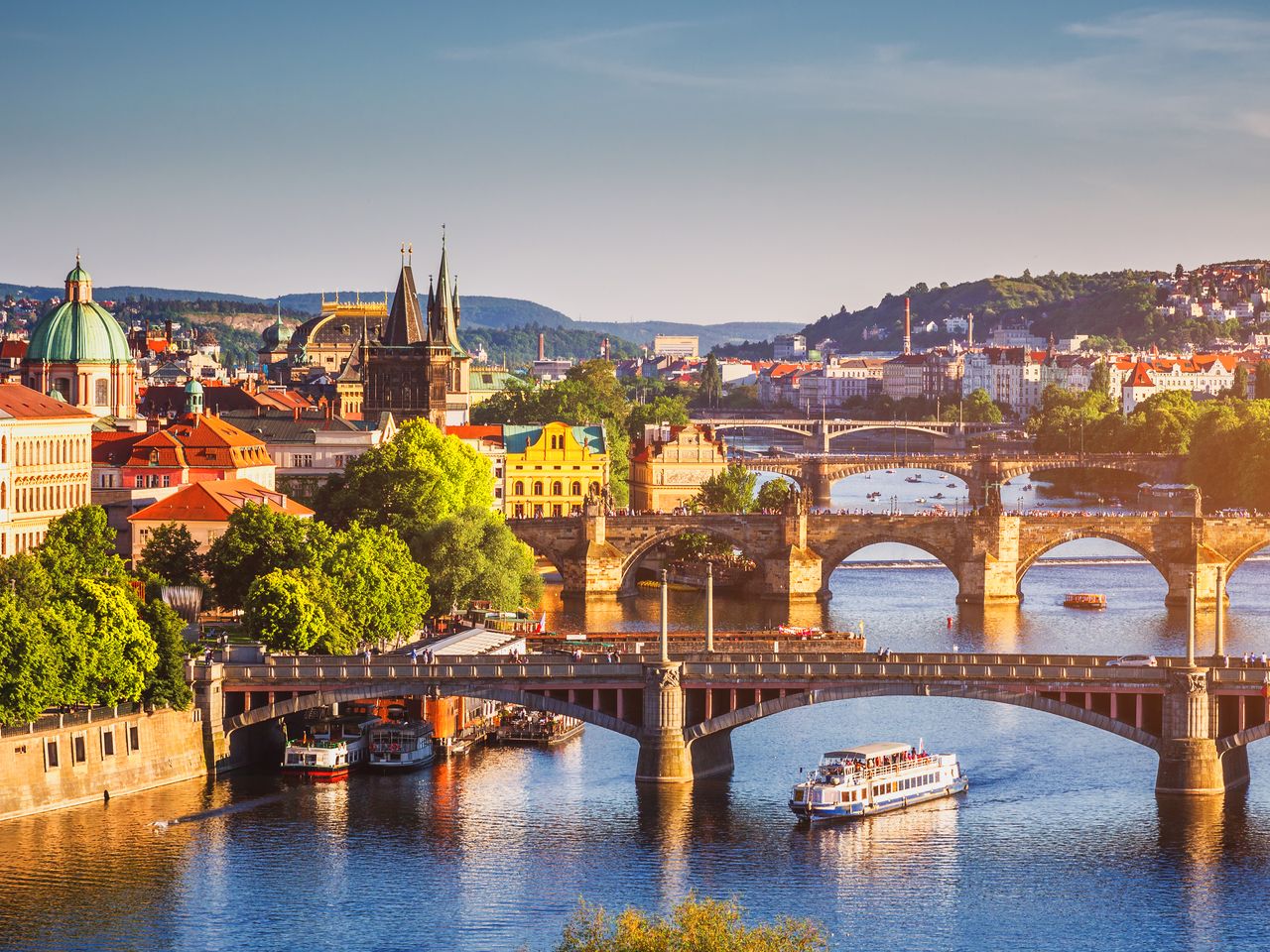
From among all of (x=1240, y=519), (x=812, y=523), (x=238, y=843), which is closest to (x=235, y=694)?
(x=238, y=843)

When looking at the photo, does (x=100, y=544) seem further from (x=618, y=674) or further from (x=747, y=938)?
(x=747, y=938)

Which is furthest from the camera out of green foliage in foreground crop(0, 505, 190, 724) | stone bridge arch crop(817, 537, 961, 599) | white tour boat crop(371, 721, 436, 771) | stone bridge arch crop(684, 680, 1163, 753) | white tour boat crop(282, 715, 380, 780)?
stone bridge arch crop(817, 537, 961, 599)

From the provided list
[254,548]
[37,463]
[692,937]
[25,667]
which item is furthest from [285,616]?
[692,937]

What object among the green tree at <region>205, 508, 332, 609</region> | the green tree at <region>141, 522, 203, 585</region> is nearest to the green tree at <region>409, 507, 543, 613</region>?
the green tree at <region>205, 508, 332, 609</region>

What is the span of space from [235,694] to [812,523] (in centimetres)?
4659

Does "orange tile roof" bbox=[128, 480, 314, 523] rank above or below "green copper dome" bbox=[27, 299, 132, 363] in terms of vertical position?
below

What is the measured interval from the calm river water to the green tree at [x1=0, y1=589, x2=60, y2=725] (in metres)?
2.45

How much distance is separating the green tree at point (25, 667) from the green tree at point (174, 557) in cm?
1928

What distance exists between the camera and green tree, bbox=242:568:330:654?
7288 cm

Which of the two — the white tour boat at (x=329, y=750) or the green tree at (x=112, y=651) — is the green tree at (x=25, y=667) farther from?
the white tour boat at (x=329, y=750)

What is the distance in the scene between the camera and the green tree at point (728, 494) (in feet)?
408

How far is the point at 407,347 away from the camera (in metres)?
117

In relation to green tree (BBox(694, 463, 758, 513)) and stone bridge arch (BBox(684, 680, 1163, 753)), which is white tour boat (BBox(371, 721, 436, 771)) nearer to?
stone bridge arch (BBox(684, 680, 1163, 753))

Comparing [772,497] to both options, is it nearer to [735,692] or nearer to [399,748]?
[399,748]
